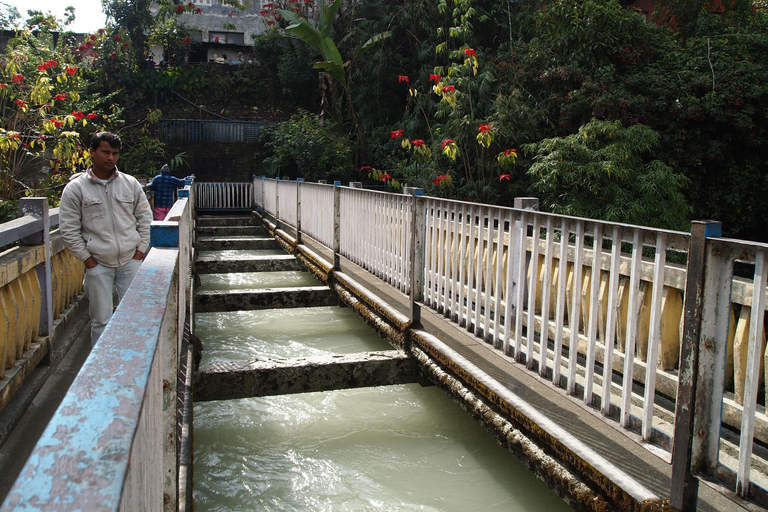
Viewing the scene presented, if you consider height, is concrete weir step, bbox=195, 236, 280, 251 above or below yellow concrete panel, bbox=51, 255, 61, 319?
below

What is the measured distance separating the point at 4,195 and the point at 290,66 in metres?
15.5

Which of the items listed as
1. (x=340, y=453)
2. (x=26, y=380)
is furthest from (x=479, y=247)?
(x=26, y=380)

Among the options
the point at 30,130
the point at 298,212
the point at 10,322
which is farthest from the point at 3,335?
the point at 298,212

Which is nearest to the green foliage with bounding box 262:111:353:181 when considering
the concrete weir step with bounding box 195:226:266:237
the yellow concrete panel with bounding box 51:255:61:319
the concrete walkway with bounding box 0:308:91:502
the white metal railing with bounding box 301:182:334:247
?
the concrete weir step with bounding box 195:226:266:237

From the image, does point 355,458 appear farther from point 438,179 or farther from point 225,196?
point 225,196

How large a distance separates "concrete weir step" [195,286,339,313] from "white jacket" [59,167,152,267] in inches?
82.8

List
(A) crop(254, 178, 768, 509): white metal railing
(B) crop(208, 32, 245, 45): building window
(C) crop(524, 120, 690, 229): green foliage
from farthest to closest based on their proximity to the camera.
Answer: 1. (B) crop(208, 32, 245, 45): building window
2. (C) crop(524, 120, 690, 229): green foliage
3. (A) crop(254, 178, 768, 509): white metal railing

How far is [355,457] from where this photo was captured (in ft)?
11.9

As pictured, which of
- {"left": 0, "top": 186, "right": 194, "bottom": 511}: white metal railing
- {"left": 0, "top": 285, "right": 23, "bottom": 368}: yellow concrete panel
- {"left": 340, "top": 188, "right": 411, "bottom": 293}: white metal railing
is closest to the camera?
{"left": 0, "top": 186, "right": 194, "bottom": 511}: white metal railing

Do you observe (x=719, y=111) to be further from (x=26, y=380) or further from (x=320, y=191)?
(x=26, y=380)

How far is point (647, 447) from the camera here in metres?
2.46

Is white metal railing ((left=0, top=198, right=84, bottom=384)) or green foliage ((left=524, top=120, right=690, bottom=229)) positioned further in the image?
green foliage ((left=524, top=120, right=690, bottom=229))

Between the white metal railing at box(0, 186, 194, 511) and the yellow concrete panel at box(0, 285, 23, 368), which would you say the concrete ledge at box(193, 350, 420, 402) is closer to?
the yellow concrete panel at box(0, 285, 23, 368)

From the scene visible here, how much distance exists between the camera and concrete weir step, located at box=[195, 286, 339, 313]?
6.46 metres
